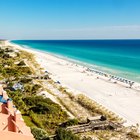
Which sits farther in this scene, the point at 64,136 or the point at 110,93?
the point at 110,93

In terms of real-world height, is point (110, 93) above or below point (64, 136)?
below

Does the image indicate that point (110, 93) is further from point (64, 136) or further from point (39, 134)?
point (39, 134)

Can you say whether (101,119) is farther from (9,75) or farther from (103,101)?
(9,75)

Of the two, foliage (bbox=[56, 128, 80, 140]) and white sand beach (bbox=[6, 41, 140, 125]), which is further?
white sand beach (bbox=[6, 41, 140, 125])

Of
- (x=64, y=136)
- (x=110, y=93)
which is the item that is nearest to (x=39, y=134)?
(x=64, y=136)

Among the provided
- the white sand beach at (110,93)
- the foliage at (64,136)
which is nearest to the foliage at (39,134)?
the foliage at (64,136)

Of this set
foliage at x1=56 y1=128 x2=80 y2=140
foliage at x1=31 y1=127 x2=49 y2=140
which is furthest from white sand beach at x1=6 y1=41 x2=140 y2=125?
foliage at x1=31 y1=127 x2=49 y2=140

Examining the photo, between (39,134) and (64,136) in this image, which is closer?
(64,136)

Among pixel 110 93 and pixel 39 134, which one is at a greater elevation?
pixel 39 134

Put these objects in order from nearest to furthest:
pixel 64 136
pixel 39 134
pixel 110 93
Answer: pixel 64 136
pixel 39 134
pixel 110 93

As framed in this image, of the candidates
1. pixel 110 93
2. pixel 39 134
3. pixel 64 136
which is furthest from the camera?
pixel 110 93

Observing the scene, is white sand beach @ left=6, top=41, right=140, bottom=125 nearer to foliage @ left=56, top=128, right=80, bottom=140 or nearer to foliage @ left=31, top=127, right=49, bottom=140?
foliage @ left=56, top=128, right=80, bottom=140
